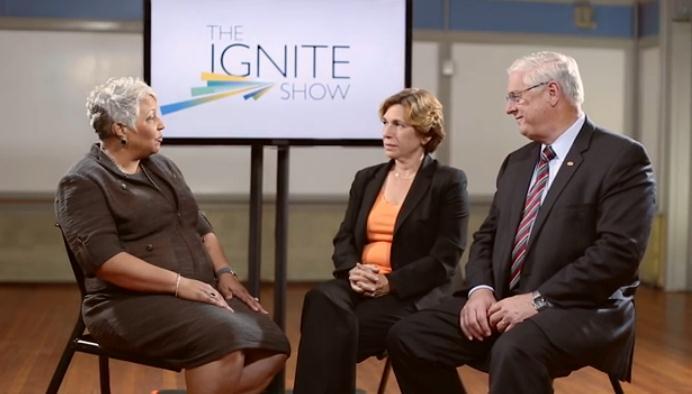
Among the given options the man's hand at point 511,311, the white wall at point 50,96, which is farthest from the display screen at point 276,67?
the white wall at point 50,96

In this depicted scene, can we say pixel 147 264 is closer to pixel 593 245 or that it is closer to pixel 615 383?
pixel 593 245

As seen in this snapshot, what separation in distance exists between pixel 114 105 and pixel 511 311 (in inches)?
58.5

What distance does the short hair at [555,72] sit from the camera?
10.3 feet

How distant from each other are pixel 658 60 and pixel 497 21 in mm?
1343

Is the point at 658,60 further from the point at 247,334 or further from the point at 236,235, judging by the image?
the point at 247,334

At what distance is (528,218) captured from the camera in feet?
10.4

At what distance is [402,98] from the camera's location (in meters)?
3.78

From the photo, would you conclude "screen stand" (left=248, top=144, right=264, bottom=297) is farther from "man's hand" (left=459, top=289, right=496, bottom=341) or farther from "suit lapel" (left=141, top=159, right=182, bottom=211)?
"man's hand" (left=459, top=289, right=496, bottom=341)

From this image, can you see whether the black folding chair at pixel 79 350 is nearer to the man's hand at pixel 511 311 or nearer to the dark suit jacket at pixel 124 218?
the dark suit jacket at pixel 124 218

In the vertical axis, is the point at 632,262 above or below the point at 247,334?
above

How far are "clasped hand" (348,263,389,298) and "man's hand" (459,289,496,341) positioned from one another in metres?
0.46

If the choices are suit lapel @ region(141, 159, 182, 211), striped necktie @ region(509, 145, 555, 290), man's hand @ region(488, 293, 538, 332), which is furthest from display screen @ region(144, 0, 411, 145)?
man's hand @ region(488, 293, 538, 332)

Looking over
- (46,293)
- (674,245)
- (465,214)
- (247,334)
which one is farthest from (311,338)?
(674,245)

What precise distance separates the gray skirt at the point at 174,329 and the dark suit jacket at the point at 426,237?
1.87ft
